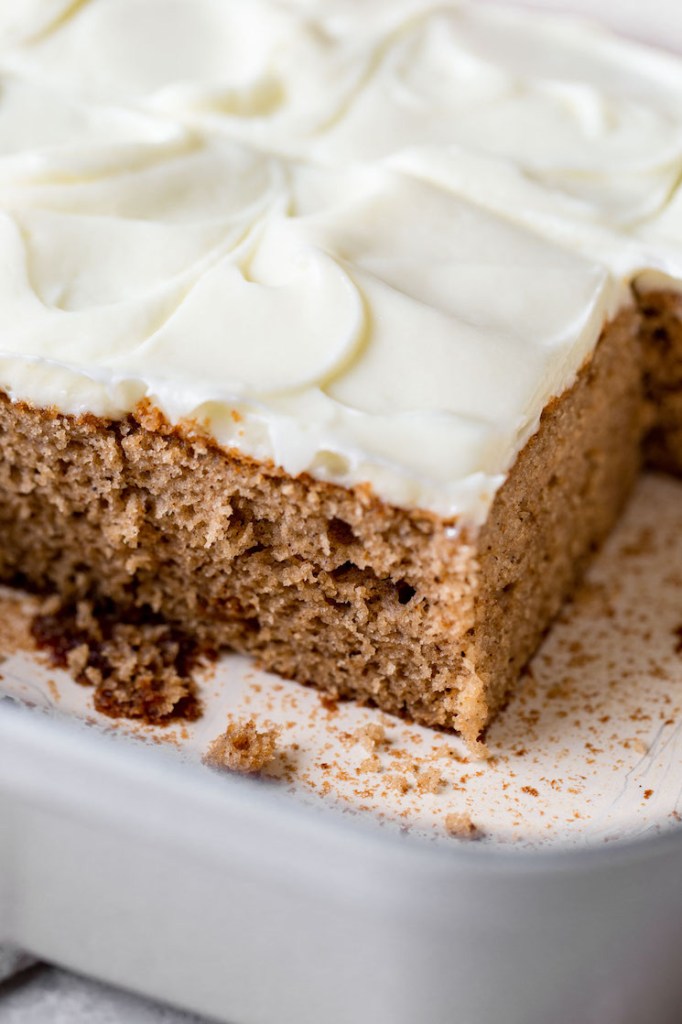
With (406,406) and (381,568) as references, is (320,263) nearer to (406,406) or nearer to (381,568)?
(406,406)

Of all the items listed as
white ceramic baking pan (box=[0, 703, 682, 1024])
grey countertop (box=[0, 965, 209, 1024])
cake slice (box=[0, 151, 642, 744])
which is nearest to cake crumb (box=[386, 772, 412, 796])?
cake slice (box=[0, 151, 642, 744])

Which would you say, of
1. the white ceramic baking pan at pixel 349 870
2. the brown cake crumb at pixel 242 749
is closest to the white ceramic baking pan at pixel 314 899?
the white ceramic baking pan at pixel 349 870

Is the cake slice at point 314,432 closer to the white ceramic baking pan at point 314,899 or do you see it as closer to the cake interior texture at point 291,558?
the cake interior texture at point 291,558

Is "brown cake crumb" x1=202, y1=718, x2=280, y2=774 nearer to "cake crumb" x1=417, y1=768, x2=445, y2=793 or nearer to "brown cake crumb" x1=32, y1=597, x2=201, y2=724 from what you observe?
"brown cake crumb" x1=32, y1=597, x2=201, y2=724

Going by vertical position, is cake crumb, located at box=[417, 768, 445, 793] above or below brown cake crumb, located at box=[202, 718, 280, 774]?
above

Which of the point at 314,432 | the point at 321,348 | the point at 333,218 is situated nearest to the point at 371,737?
the point at 314,432

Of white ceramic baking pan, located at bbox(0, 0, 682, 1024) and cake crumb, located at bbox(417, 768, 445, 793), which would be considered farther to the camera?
cake crumb, located at bbox(417, 768, 445, 793)

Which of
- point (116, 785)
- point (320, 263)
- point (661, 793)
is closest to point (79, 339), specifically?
point (320, 263)

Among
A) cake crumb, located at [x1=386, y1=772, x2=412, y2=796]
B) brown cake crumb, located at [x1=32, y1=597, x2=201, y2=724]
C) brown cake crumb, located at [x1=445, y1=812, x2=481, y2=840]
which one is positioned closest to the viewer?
brown cake crumb, located at [x1=445, y1=812, x2=481, y2=840]
